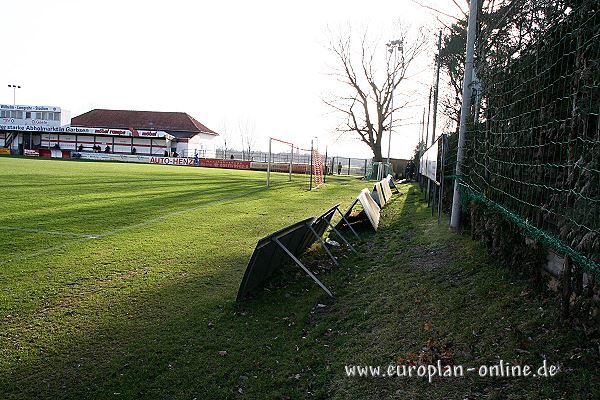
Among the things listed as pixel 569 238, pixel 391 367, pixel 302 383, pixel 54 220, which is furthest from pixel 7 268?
pixel 569 238

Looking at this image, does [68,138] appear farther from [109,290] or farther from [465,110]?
[109,290]

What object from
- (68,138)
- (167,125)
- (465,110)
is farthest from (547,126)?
(167,125)

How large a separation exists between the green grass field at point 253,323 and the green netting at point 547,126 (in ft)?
2.25

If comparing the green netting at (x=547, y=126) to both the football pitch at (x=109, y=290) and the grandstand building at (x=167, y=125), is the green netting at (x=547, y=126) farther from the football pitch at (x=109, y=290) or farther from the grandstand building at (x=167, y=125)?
the grandstand building at (x=167, y=125)

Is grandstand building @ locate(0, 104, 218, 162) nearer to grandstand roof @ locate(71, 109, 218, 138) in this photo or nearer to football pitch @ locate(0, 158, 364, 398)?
grandstand roof @ locate(71, 109, 218, 138)

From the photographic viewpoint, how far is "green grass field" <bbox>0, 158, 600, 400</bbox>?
3.73 meters

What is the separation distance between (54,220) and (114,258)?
12.2 feet

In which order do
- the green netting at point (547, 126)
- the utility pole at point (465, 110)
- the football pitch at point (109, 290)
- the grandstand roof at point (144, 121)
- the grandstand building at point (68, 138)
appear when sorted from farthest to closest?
the grandstand roof at point (144, 121) < the grandstand building at point (68, 138) < the utility pole at point (465, 110) < the football pitch at point (109, 290) < the green netting at point (547, 126)

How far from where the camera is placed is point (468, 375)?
3547 mm

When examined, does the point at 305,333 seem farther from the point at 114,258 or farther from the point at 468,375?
the point at 114,258

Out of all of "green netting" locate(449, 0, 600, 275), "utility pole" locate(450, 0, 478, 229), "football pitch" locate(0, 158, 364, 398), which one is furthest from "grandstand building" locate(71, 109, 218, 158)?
"green netting" locate(449, 0, 600, 275)

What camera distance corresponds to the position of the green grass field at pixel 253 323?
12.2 feet

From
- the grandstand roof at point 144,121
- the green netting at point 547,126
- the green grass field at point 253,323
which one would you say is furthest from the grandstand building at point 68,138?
the green netting at point 547,126

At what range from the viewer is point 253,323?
5277mm
